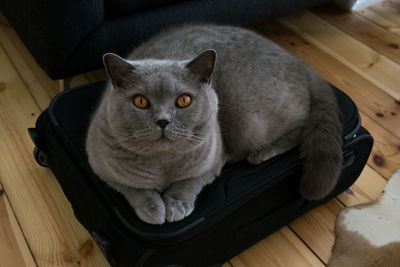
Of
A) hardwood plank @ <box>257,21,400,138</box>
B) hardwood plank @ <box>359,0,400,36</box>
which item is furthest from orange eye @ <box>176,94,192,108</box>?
hardwood plank @ <box>359,0,400,36</box>

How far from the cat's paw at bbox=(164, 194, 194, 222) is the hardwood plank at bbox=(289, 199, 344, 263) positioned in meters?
0.46

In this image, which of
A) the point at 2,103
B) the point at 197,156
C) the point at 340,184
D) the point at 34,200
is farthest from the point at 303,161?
the point at 2,103

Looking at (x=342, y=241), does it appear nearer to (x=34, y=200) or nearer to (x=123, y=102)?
(x=123, y=102)

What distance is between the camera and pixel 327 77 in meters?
1.89

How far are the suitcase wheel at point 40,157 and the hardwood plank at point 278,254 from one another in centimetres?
72

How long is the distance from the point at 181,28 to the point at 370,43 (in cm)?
128

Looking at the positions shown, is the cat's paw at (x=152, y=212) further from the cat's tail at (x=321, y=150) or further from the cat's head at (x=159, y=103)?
the cat's tail at (x=321, y=150)

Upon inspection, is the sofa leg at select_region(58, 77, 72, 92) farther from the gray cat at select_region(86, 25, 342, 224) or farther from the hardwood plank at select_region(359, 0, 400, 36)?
the hardwood plank at select_region(359, 0, 400, 36)

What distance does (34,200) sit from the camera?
4.35 feet

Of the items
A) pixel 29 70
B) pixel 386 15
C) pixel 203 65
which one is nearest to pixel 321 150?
pixel 203 65

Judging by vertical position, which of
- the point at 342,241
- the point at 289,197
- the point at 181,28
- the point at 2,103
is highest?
the point at 181,28

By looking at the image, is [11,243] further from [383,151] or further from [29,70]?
[383,151]

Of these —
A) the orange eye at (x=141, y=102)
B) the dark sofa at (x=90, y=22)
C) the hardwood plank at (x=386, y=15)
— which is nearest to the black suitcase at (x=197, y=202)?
the dark sofa at (x=90, y=22)

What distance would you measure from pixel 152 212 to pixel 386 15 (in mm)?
2079
